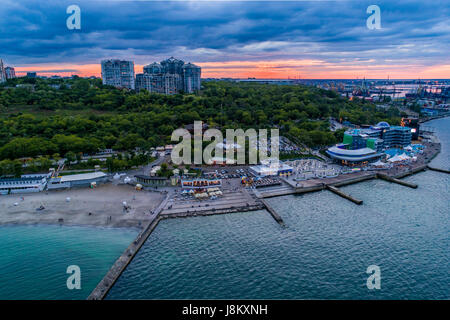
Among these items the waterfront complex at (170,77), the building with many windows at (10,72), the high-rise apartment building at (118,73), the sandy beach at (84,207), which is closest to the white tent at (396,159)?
the sandy beach at (84,207)

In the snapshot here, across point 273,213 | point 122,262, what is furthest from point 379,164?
point 122,262

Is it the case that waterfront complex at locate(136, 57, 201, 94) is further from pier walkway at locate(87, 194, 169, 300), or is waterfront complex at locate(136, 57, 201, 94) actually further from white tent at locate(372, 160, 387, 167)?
pier walkway at locate(87, 194, 169, 300)

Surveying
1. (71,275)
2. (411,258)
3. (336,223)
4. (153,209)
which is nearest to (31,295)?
(71,275)

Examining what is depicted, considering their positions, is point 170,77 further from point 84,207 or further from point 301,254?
point 301,254

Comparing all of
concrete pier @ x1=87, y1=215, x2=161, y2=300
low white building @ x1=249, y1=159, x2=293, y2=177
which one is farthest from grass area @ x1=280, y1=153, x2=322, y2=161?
concrete pier @ x1=87, y1=215, x2=161, y2=300
